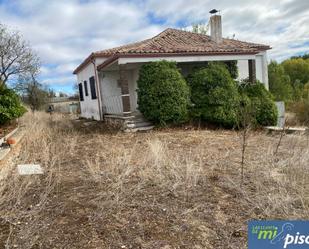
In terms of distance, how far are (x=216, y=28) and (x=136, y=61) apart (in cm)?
649

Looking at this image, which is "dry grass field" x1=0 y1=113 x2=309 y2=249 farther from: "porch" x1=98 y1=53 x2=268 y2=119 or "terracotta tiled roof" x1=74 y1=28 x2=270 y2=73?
"porch" x1=98 y1=53 x2=268 y2=119

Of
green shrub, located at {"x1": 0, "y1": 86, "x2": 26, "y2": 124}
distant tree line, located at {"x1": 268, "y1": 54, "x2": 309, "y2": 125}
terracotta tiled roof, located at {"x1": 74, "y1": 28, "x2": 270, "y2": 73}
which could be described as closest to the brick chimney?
terracotta tiled roof, located at {"x1": 74, "y1": 28, "x2": 270, "y2": 73}

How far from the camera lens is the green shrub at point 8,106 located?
9.95 m

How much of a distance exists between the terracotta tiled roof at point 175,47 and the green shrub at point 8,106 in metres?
3.93

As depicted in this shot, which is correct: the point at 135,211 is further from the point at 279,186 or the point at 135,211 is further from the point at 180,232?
the point at 279,186

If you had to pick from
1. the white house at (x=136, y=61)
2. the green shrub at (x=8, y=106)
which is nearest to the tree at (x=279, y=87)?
the white house at (x=136, y=61)

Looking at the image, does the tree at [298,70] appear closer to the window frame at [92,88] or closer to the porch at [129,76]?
the porch at [129,76]

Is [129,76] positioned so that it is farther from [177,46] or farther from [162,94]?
[162,94]

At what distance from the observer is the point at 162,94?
10.6m

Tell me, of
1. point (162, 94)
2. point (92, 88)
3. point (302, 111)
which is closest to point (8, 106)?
point (162, 94)

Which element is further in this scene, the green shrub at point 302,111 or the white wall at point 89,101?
the white wall at point 89,101

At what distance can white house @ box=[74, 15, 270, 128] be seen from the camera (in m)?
11.3

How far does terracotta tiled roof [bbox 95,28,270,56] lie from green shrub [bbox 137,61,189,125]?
1057 millimetres

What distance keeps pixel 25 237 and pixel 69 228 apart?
44 cm
